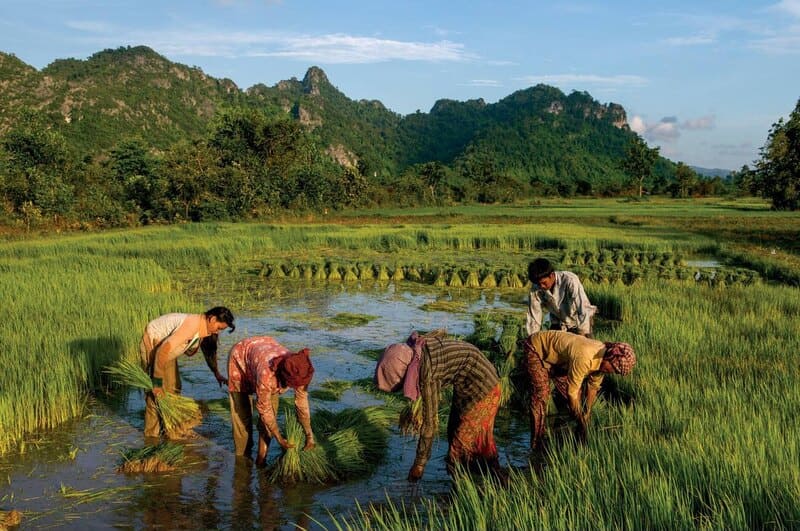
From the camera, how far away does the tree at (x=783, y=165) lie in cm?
2561

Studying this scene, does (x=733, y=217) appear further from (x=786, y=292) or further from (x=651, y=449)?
(x=651, y=449)

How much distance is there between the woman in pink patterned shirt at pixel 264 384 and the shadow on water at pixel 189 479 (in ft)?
0.72

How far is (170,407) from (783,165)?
2742cm

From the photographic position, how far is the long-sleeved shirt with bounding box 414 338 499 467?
3.41m

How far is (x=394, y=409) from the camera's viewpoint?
210 inches

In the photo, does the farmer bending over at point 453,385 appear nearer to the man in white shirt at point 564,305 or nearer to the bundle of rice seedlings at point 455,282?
the man in white shirt at point 564,305

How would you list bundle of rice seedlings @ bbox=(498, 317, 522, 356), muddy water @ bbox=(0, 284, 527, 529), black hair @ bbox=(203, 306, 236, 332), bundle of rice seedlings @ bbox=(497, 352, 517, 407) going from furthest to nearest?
bundle of rice seedlings @ bbox=(498, 317, 522, 356) → bundle of rice seedlings @ bbox=(497, 352, 517, 407) → black hair @ bbox=(203, 306, 236, 332) → muddy water @ bbox=(0, 284, 527, 529)

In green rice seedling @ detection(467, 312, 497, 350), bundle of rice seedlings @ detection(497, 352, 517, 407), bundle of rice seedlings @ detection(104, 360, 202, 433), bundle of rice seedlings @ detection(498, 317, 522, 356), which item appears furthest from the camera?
green rice seedling @ detection(467, 312, 497, 350)

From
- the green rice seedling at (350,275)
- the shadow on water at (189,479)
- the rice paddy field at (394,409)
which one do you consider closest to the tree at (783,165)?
the rice paddy field at (394,409)

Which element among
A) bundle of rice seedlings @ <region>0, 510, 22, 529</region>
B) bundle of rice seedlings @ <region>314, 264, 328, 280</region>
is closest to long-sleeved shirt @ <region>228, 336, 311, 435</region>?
bundle of rice seedlings @ <region>0, 510, 22, 529</region>

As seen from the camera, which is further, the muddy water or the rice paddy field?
the muddy water

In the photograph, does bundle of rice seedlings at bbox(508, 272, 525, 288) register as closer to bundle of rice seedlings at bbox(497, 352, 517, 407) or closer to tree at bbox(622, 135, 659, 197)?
bundle of rice seedlings at bbox(497, 352, 517, 407)

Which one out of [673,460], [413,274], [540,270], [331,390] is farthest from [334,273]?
[673,460]

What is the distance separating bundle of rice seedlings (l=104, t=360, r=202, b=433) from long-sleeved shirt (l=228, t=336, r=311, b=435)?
2.73 ft
